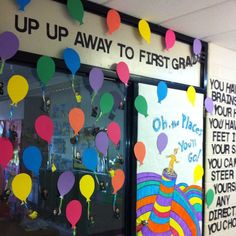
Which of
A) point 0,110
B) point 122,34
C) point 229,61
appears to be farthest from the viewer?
point 229,61

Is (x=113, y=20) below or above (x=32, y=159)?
above

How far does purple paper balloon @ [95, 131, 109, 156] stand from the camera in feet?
7.20

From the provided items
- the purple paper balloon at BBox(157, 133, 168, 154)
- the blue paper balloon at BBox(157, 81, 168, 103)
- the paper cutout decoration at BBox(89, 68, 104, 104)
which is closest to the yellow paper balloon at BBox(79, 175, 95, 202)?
the paper cutout decoration at BBox(89, 68, 104, 104)

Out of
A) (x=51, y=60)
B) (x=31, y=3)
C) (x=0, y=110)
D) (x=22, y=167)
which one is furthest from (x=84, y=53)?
(x=22, y=167)

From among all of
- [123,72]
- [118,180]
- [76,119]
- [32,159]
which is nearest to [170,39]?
[123,72]

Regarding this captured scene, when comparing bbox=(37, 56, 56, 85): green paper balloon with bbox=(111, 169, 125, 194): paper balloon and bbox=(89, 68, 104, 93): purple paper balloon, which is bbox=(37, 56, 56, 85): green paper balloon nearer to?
bbox=(89, 68, 104, 93): purple paper balloon

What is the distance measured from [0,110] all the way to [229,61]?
2185 mm

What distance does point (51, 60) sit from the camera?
6.39ft

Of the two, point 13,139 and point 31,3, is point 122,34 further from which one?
point 13,139

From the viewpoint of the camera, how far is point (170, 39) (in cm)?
261

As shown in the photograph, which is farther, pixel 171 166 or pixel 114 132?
pixel 171 166

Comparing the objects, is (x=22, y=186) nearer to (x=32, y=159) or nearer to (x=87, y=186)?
(x=32, y=159)

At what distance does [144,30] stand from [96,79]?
22.2 inches

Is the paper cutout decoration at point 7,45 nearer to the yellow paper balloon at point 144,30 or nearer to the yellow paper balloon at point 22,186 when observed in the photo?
the yellow paper balloon at point 22,186
